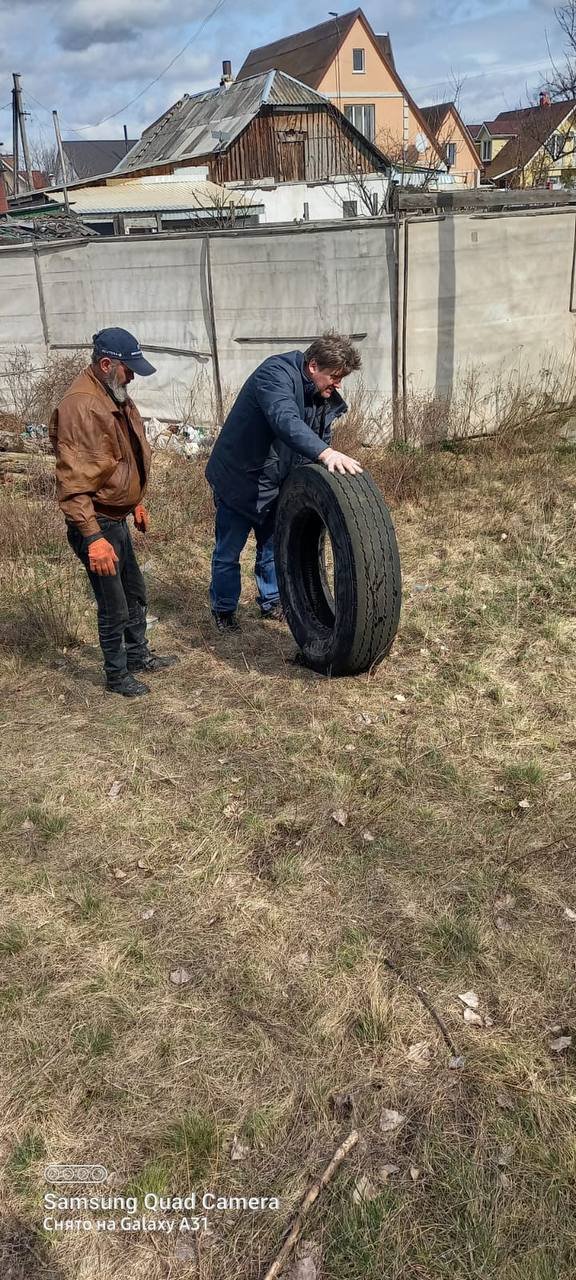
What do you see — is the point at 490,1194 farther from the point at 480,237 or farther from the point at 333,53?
the point at 333,53

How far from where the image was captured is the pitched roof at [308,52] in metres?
44.3

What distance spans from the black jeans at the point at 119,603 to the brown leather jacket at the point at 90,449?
0.44ft

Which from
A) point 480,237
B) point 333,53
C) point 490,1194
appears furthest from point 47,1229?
point 333,53

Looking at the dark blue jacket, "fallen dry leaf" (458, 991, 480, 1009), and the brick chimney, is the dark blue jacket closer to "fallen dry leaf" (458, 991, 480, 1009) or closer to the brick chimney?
"fallen dry leaf" (458, 991, 480, 1009)

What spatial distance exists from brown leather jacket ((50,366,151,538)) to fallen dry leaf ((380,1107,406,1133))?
2.78 metres

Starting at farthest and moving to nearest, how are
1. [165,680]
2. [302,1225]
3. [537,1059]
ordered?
[165,680] → [537,1059] → [302,1225]

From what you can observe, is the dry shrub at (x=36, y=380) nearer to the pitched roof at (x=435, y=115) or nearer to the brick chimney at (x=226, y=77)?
the brick chimney at (x=226, y=77)

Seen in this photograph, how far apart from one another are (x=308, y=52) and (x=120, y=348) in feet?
175

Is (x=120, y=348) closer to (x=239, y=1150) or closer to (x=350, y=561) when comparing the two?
(x=350, y=561)

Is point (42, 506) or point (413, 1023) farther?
point (42, 506)

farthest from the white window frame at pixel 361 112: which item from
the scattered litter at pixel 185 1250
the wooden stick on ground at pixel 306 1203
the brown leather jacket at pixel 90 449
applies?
the scattered litter at pixel 185 1250

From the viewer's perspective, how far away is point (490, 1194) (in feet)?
6.75

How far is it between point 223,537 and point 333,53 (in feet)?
162

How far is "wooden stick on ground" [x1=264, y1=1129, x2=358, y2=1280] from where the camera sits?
1957 millimetres
